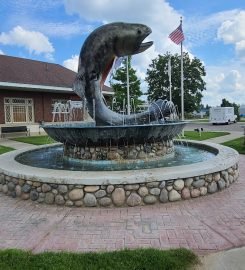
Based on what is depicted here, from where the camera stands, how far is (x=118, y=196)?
550 cm

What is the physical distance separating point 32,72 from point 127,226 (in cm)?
2487

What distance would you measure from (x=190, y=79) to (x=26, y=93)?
38154mm

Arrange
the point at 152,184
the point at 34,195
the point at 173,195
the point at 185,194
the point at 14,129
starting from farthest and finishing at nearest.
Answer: the point at 14,129 → the point at 34,195 → the point at 185,194 → the point at 173,195 → the point at 152,184

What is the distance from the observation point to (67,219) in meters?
5.05

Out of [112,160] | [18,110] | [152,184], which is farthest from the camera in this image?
[18,110]

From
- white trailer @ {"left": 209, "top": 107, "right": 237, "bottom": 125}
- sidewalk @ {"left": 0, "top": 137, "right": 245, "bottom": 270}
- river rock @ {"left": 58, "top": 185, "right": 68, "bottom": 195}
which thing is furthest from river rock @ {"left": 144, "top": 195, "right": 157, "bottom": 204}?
white trailer @ {"left": 209, "top": 107, "right": 237, "bottom": 125}

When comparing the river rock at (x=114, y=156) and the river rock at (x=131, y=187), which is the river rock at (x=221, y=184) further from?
the river rock at (x=114, y=156)

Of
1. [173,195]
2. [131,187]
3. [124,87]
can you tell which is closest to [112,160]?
[131,187]

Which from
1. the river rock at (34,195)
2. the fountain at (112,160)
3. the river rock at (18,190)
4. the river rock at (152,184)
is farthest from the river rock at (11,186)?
the river rock at (152,184)

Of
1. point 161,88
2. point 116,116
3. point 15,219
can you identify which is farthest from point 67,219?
point 161,88

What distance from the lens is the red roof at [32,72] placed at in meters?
24.2

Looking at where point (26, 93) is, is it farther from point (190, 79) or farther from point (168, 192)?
point (190, 79)

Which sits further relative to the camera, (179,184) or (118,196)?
(179,184)

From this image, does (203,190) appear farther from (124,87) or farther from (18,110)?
(124,87)
